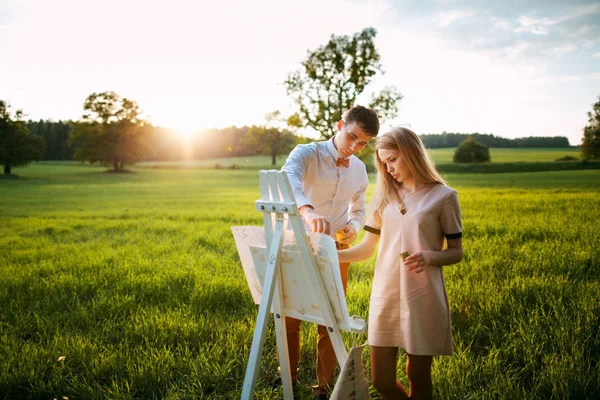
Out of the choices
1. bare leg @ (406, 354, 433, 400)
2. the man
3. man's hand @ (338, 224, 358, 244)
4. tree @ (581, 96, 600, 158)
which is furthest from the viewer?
tree @ (581, 96, 600, 158)

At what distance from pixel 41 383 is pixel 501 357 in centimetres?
398

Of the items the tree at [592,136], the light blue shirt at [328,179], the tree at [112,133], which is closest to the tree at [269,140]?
the tree at [112,133]

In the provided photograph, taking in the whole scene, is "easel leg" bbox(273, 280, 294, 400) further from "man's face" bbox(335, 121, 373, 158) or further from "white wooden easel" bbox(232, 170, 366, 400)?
"man's face" bbox(335, 121, 373, 158)

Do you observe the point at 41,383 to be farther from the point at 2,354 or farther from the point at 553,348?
the point at 553,348

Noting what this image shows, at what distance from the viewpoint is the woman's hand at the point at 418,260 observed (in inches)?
89.9

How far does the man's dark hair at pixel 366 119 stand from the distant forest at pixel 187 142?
2236 inches

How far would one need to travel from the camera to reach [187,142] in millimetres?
70000

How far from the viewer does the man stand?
10.4 feet

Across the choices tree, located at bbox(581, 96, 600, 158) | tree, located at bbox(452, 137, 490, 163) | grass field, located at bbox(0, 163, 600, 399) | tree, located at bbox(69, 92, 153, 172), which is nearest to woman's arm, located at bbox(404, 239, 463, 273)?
grass field, located at bbox(0, 163, 600, 399)

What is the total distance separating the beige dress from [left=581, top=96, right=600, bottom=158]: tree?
47.5ft

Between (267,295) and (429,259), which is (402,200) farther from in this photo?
(267,295)

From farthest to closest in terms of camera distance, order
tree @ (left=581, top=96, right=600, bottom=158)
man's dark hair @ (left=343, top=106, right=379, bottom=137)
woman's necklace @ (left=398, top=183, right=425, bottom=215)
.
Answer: tree @ (left=581, top=96, right=600, bottom=158) < man's dark hair @ (left=343, top=106, right=379, bottom=137) < woman's necklace @ (left=398, top=183, right=425, bottom=215)

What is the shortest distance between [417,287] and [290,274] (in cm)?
76

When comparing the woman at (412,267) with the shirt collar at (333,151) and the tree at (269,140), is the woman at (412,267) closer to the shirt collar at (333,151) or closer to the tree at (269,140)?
the shirt collar at (333,151)
